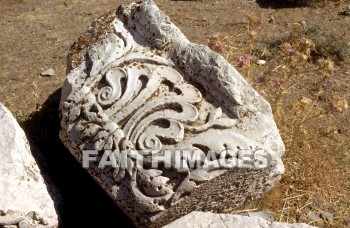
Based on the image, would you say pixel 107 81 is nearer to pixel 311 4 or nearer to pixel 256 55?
pixel 256 55

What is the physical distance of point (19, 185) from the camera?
264cm

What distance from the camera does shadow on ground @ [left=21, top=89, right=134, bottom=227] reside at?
3.02 metres

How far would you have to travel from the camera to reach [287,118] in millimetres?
3770

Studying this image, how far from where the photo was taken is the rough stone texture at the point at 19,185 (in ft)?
8.38

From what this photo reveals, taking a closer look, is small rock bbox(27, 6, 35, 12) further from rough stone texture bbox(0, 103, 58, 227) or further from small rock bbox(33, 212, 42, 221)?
small rock bbox(33, 212, 42, 221)

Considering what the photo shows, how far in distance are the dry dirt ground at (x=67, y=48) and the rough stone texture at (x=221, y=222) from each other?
0.63m

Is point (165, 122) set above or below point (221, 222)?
above

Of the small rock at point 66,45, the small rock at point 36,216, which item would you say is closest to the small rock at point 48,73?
the small rock at point 66,45

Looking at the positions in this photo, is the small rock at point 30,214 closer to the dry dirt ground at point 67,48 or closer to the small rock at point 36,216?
the small rock at point 36,216

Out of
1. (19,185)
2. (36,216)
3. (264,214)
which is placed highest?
(19,185)

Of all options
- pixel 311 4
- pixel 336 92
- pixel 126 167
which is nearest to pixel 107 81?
pixel 126 167

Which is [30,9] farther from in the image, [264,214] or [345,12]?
[264,214]

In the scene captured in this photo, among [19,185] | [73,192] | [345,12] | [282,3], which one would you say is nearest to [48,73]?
[73,192]

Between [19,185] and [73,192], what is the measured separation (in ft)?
1.94
